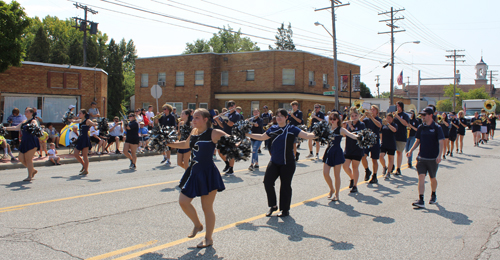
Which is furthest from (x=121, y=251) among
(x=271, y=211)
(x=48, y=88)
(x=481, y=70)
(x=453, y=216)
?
(x=481, y=70)

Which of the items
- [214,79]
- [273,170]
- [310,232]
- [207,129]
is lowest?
[310,232]

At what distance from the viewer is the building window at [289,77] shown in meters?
35.8

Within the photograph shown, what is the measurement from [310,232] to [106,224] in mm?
3113

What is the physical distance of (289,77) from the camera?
118ft

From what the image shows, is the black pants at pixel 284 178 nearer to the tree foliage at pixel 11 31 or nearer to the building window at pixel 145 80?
the tree foliage at pixel 11 31

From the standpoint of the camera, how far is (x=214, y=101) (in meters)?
38.3

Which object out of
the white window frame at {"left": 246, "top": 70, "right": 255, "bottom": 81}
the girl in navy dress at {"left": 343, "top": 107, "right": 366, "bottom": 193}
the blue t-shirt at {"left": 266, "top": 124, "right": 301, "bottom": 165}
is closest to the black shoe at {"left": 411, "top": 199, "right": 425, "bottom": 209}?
the girl in navy dress at {"left": 343, "top": 107, "right": 366, "bottom": 193}

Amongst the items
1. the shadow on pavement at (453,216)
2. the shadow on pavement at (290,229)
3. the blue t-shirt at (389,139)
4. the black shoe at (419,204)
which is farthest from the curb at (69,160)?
the shadow on pavement at (453,216)

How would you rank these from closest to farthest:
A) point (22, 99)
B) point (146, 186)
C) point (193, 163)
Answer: point (193, 163) < point (146, 186) < point (22, 99)

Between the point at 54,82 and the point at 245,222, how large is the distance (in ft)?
59.3

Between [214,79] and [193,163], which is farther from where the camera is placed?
[214,79]

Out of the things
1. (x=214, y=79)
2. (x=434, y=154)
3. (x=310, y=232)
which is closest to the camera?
(x=310, y=232)

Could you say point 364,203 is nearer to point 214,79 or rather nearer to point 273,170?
point 273,170

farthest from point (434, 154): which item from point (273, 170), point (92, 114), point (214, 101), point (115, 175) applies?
point (214, 101)
